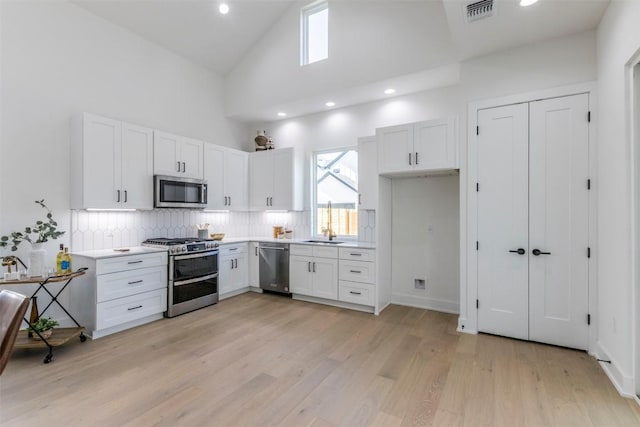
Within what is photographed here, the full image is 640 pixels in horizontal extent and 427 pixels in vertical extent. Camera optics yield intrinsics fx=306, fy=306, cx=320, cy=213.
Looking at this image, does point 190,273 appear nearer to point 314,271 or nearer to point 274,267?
point 274,267

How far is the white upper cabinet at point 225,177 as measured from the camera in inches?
191

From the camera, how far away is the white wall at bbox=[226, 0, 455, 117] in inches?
147

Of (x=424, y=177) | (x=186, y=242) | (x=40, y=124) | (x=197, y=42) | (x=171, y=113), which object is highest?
(x=197, y=42)

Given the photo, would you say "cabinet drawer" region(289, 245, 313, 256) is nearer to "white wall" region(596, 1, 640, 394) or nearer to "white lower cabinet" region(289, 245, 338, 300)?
"white lower cabinet" region(289, 245, 338, 300)

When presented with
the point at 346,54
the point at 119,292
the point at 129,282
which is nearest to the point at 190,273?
the point at 129,282

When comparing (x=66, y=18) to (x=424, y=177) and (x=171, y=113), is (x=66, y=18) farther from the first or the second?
(x=424, y=177)

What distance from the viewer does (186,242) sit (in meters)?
4.14

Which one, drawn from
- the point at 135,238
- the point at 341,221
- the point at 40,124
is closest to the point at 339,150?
the point at 341,221

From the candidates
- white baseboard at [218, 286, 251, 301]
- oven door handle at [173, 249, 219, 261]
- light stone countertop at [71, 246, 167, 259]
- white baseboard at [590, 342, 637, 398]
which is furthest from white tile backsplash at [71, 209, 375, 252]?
white baseboard at [590, 342, 637, 398]

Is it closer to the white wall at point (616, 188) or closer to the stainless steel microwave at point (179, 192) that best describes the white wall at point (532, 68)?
the white wall at point (616, 188)

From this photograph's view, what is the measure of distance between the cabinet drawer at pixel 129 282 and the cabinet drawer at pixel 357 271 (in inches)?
91.4

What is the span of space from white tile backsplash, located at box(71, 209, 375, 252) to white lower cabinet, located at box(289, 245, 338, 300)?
2.31 ft

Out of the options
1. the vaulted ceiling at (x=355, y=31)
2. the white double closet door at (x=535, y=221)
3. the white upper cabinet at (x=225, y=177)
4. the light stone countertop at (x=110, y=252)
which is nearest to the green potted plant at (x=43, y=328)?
the light stone countertop at (x=110, y=252)

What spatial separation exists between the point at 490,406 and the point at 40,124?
498 centimetres
